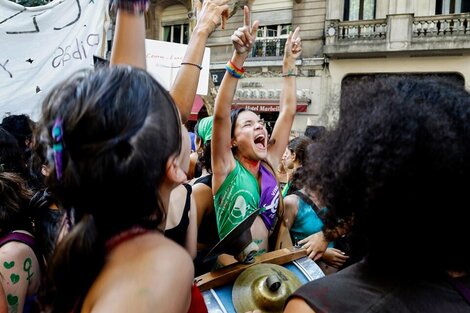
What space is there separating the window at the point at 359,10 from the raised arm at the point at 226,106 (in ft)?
45.3

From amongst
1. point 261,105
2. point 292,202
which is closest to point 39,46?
point 292,202

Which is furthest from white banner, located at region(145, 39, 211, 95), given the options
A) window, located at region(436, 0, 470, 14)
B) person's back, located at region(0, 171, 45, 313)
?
window, located at region(436, 0, 470, 14)

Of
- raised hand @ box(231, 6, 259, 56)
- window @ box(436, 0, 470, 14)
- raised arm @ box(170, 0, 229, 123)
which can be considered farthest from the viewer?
window @ box(436, 0, 470, 14)

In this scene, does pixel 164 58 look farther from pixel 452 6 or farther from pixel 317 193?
pixel 452 6

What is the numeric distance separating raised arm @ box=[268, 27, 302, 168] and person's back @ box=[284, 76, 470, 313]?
6.22 feet

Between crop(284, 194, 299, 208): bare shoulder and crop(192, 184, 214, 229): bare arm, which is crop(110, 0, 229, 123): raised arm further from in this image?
crop(284, 194, 299, 208): bare shoulder

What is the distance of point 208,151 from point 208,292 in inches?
50.7

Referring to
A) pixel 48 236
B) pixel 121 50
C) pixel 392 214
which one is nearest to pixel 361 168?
pixel 392 214

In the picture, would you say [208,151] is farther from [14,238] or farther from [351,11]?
[351,11]

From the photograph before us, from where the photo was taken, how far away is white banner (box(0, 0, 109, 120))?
3.62 meters

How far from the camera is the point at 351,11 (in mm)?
14734

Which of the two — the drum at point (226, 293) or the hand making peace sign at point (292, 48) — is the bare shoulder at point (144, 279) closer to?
the drum at point (226, 293)

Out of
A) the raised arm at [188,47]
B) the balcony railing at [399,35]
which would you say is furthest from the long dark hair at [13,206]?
the balcony railing at [399,35]

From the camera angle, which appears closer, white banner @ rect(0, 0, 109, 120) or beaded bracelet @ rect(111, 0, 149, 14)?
beaded bracelet @ rect(111, 0, 149, 14)
